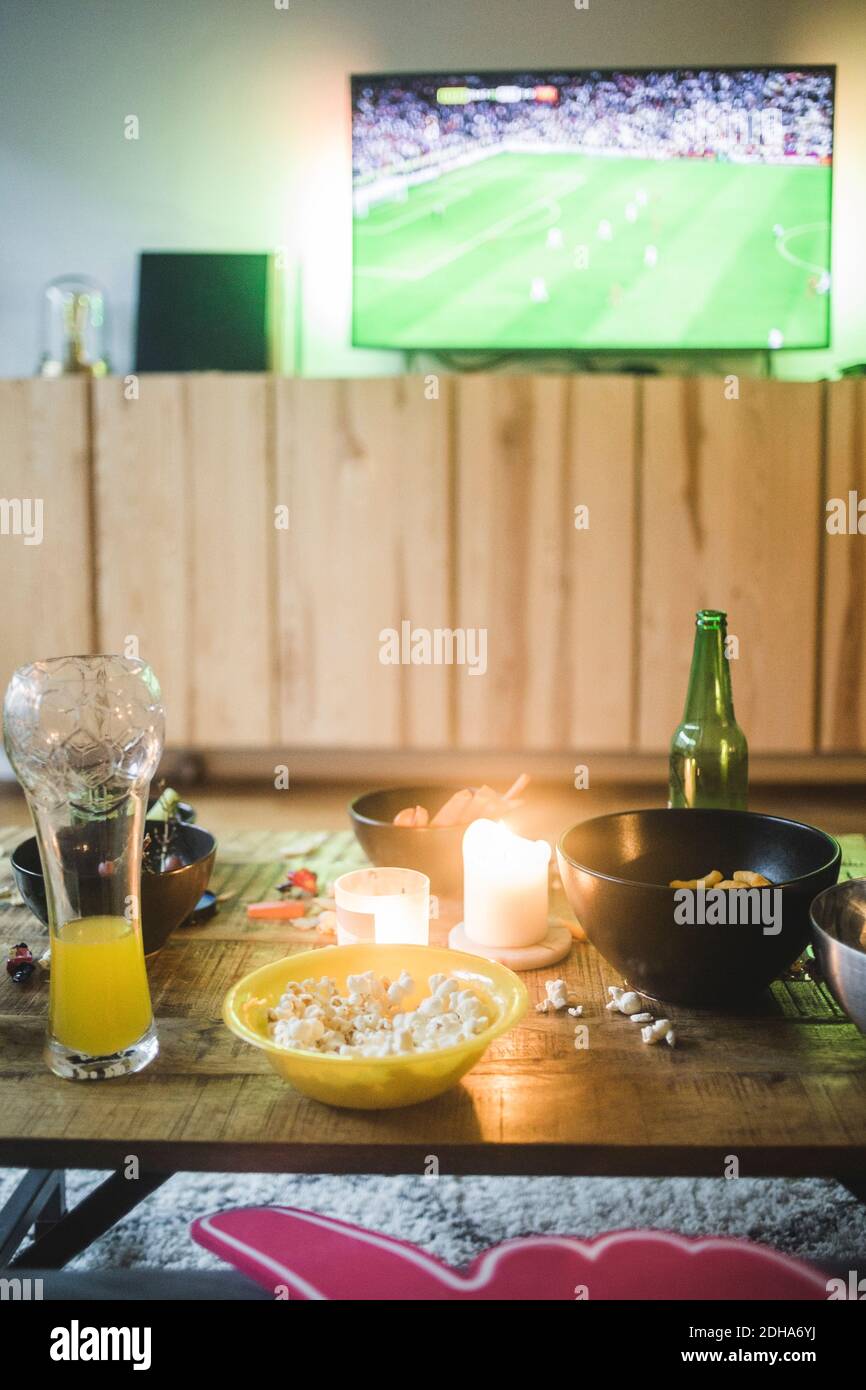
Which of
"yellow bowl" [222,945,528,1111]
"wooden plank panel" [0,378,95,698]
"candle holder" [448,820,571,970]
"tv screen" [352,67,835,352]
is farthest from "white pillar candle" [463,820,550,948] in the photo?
"tv screen" [352,67,835,352]

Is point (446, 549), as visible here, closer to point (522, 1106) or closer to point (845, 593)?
point (845, 593)

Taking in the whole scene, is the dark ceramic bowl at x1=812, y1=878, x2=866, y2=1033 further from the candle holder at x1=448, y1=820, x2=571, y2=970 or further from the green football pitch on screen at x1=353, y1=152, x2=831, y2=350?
the green football pitch on screen at x1=353, y1=152, x2=831, y2=350

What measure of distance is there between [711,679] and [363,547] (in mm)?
1799

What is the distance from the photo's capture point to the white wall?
3.04 m

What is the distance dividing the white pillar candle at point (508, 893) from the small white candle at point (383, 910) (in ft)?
0.18

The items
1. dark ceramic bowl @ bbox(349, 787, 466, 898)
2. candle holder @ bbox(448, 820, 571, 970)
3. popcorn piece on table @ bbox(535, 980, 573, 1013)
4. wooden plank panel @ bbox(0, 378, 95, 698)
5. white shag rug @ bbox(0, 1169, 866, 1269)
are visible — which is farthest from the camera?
wooden plank panel @ bbox(0, 378, 95, 698)

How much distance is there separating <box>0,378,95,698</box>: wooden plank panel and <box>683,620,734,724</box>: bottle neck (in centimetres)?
213

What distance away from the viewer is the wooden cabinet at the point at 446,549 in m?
2.89

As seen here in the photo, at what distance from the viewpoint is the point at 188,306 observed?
3.08 metres

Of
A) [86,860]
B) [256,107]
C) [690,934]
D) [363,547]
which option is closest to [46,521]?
[363,547]

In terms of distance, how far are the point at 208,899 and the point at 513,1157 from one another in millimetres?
595

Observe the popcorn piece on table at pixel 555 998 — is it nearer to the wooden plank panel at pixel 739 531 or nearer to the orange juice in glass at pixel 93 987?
the orange juice in glass at pixel 93 987

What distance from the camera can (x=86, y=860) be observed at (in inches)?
33.1
